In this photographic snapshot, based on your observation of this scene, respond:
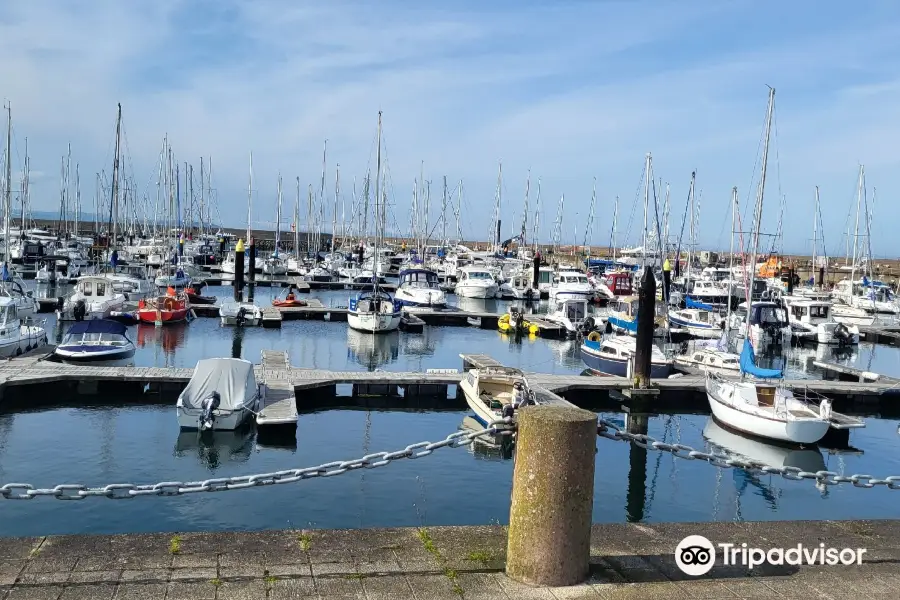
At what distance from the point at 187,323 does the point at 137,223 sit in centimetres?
8339

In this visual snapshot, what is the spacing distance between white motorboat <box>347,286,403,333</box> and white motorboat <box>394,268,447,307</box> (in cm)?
938

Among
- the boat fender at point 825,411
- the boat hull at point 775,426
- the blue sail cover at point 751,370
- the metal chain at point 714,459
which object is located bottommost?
the boat hull at point 775,426

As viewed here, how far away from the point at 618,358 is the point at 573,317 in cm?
1535

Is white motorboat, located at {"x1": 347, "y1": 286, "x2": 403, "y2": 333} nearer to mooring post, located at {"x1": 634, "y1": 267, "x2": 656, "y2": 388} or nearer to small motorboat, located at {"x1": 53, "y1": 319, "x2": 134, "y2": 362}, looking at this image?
small motorboat, located at {"x1": 53, "y1": 319, "x2": 134, "y2": 362}

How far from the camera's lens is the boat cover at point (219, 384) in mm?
Result: 23375

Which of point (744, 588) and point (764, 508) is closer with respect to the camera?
point (744, 588)

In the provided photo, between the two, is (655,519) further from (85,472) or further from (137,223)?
(137,223)

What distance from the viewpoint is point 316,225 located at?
114 m

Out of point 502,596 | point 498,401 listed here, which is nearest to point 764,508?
point 498,401

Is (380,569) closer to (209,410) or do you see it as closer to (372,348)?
(209,410)

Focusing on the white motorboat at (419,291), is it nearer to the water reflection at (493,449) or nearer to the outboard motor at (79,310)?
the outboard motor at (79,310)

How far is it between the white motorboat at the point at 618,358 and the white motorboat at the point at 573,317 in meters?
11.9

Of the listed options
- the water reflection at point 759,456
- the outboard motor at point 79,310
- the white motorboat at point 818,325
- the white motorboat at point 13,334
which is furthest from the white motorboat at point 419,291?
the water reflection at point 759,456

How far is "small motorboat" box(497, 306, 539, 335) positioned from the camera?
51031 millimetres
